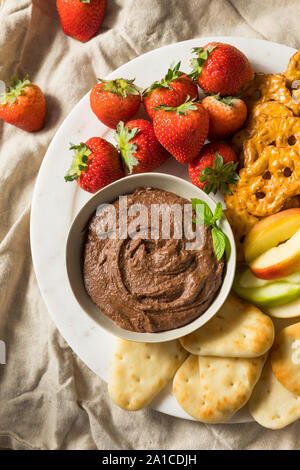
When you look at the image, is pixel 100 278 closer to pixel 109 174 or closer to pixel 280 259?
pixel 109 174

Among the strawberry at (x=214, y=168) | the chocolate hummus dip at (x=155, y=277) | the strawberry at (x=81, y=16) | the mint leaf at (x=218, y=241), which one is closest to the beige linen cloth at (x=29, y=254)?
the strawberry at (x=81, y=16)

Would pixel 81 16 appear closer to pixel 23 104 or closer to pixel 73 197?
pixel 23 104

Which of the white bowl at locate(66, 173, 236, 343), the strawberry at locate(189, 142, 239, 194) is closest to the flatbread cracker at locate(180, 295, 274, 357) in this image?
the white bowl at locate(66, 173, 236, 343)

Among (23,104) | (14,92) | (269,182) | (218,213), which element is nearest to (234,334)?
(218,213)

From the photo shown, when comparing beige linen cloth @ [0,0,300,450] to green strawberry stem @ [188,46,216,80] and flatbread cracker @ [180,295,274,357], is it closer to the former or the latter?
green strawberry stem @ [188,46,216,80]

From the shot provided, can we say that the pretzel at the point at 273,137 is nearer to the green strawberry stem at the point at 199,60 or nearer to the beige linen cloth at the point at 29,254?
the green strawberry stem at the point at 199,60
